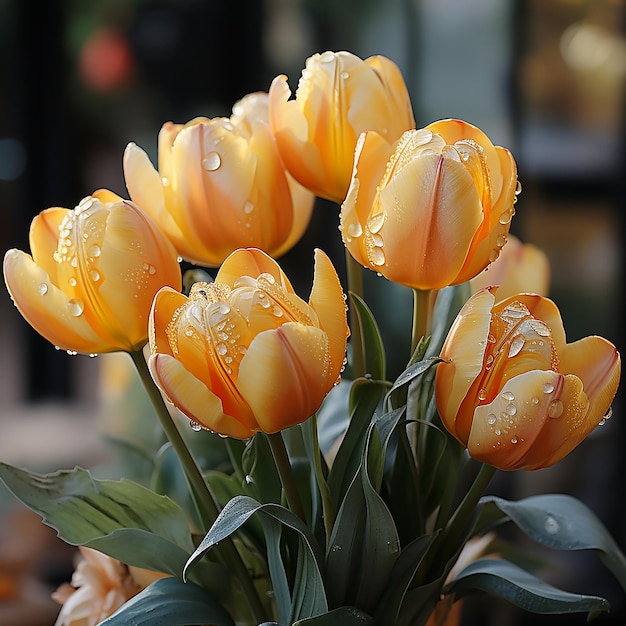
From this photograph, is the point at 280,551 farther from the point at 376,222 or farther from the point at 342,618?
the point at 376,222

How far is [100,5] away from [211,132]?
1901 mm

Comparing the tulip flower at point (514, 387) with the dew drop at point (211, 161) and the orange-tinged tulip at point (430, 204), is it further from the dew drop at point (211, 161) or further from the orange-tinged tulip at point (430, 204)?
the dew drop at point (211, 161)

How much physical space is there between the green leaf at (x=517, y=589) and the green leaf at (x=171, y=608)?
0.36 feet

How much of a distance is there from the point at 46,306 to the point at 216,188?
89 millimetres

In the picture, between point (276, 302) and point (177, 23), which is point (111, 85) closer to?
point (177, 23)

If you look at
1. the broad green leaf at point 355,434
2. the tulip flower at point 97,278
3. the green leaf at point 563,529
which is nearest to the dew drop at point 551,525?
the green leaf at point 563,529

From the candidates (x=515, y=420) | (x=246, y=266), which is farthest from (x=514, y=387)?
(x=246, y=266)

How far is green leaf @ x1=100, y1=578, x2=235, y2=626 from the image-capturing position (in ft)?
1.30

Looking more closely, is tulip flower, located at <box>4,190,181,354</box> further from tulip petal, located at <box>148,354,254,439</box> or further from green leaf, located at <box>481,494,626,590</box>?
green leaf, located at <box>481,494,626,590</box>

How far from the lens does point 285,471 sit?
392 mm

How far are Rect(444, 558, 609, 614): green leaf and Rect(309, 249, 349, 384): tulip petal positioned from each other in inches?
5.5

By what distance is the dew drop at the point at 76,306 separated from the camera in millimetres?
389

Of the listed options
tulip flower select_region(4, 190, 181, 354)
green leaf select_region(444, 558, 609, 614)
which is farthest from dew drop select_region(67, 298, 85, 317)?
green leaf select_region(444, 558, 609, 614)

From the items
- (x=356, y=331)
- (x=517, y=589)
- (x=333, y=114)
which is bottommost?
(x=517, y=589)
